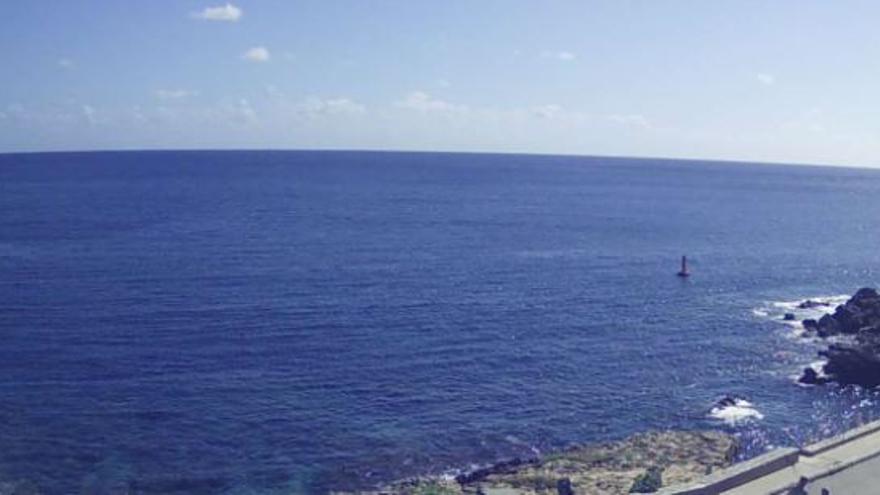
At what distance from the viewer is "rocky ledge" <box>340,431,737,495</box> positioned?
38750 millimetres

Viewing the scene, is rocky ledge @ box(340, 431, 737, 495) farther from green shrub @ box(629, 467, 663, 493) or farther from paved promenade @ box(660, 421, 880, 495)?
paved promenade @ box(660, 421, 880, 495)

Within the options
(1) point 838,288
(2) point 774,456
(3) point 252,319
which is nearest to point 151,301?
(3) point 252,319

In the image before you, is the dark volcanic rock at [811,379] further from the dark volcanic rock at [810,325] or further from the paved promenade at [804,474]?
the paved promenade at [804,474]

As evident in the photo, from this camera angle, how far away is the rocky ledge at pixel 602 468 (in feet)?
127

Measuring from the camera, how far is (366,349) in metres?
61.6

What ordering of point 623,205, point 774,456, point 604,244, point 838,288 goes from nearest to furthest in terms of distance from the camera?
point 774,456, point 838,288, point 604,244, point 623,205

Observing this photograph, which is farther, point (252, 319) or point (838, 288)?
point (838, 288)

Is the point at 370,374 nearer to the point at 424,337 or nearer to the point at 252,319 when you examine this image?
the point at 424,337

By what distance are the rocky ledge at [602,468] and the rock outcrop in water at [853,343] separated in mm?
15311

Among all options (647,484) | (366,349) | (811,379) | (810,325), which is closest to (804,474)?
(647,484)

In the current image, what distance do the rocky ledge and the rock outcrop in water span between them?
50.2ft

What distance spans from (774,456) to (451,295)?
50598 millimetres

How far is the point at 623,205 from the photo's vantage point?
177625mm

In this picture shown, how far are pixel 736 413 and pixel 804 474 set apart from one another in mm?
23569
